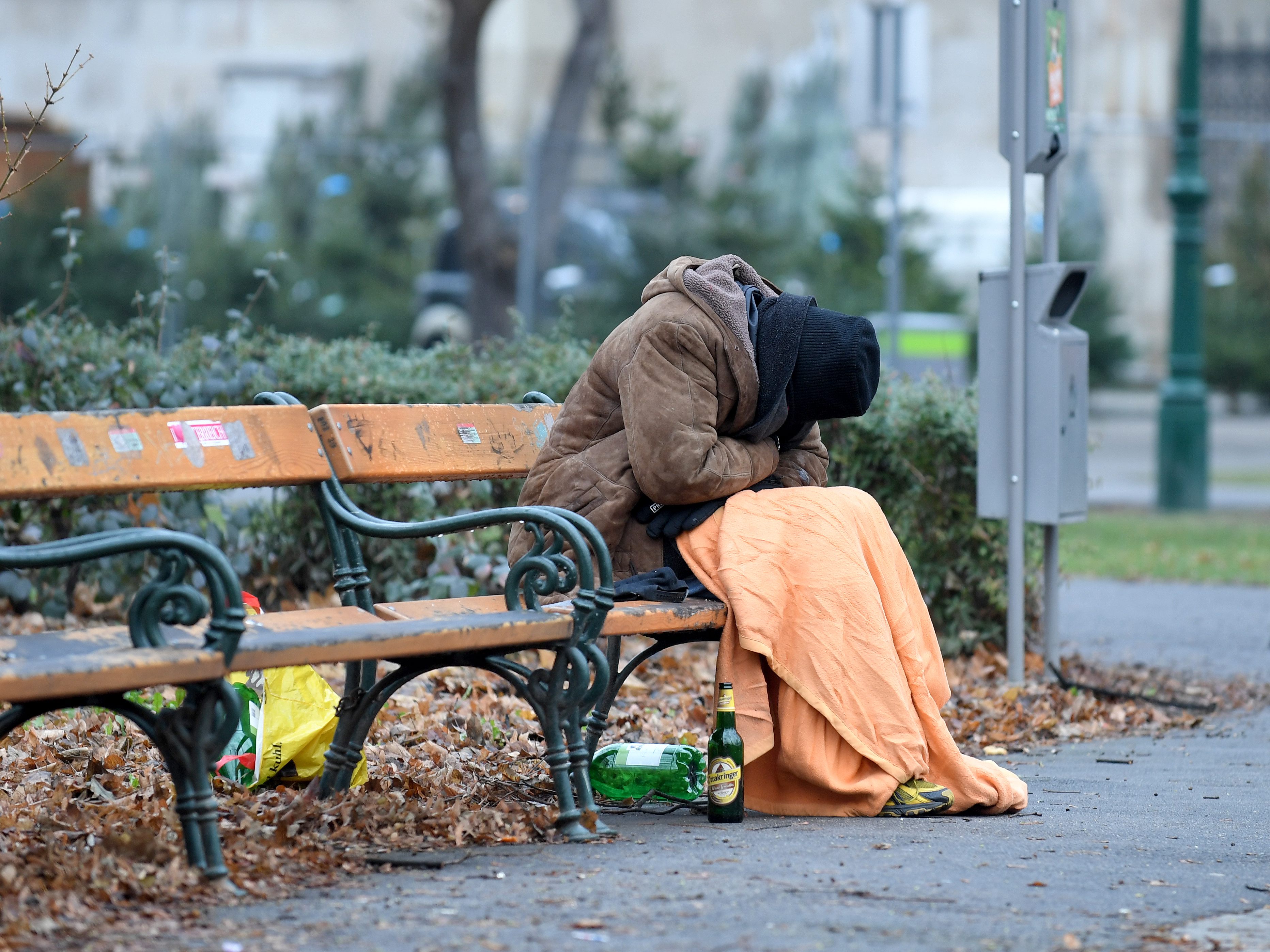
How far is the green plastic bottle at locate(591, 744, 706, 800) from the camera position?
448 centimetres

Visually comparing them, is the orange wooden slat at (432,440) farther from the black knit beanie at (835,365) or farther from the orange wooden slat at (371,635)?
the black knit beanie at (835,365)

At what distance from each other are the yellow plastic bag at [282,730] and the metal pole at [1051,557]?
2.98 metres

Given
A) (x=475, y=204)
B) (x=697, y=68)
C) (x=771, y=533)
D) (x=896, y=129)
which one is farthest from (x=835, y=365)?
(x=697, y=68)

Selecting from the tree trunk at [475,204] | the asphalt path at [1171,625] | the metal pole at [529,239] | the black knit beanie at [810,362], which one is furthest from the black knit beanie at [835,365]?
the tree trunk at [475,204]

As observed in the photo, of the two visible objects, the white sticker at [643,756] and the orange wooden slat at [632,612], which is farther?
the white sticker at [643,756]

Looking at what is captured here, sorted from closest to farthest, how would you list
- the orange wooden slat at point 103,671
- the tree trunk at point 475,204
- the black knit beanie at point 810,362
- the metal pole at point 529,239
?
the orange wooden slat at point 103,671, the black knit beanie at point 810,362, the metal pole at point 529,239, the tree trunk at point 475,204

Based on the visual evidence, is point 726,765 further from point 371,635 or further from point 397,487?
point 397,487

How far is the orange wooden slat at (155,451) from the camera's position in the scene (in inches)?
144

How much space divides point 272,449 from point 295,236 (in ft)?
56.9

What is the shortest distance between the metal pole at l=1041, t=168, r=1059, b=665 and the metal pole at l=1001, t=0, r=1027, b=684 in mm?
168

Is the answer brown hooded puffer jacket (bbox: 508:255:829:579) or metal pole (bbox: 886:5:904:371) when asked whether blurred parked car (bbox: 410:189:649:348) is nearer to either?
metal pole (bbox: 886:5:904:371)

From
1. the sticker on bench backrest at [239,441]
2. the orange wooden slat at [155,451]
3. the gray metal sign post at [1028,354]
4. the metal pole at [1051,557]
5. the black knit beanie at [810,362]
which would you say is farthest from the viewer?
the metal pole at [1051,557]

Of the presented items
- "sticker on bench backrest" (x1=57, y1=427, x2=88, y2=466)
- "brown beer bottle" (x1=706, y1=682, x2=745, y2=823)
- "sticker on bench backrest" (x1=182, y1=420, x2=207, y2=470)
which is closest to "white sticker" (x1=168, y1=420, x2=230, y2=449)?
"sticker on bench backrest" (x1=182, y1=420, x2=207, y2=470)

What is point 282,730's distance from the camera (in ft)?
14.4
